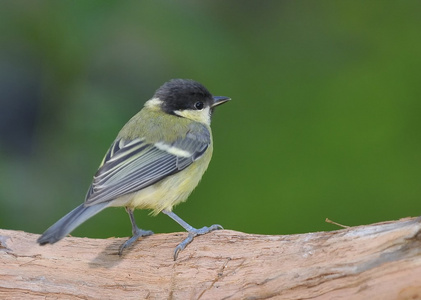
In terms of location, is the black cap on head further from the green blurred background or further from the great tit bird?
the green blurred background

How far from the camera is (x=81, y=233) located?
3281 millimetres

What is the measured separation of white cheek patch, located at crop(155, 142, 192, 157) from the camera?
2828 millimetres

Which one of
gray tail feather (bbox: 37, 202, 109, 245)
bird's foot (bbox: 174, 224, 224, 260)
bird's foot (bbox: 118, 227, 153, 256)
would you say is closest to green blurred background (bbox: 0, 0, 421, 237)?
bird's foot (bbox: 118, 227, 153, 256)

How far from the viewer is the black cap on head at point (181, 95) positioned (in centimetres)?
313

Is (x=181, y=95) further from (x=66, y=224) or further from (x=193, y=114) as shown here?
(x=66, y=224)

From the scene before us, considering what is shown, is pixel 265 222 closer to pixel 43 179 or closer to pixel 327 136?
pixel 327 136

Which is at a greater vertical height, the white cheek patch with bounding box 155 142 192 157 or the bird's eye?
the bird's eye

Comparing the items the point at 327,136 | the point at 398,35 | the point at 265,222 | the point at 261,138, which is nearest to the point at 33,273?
the point at 265,222

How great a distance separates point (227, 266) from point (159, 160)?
65cm

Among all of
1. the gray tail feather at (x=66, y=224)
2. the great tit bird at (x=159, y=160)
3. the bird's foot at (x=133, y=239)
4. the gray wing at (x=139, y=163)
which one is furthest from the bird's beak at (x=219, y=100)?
the gray tail feather at (x=66, y=224)

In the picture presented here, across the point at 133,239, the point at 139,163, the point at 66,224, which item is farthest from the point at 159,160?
the point at 66,224

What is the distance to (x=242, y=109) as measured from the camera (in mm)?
3475

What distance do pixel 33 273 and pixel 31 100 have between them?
5.10 feet

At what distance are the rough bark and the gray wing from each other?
200 millimetres
